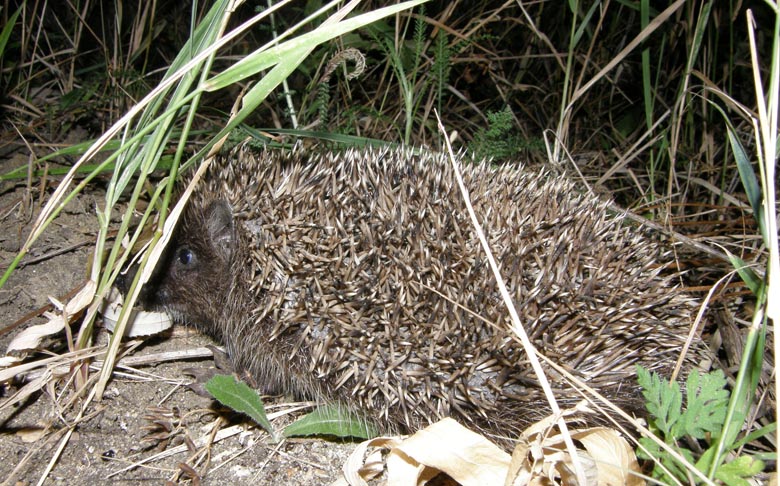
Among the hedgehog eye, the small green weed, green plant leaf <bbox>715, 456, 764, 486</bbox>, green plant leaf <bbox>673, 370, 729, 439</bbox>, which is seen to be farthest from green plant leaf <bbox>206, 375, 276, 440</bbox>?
green plant leaf <bbox>715, 456, 764, 486</bbox>

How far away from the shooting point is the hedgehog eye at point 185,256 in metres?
3.24

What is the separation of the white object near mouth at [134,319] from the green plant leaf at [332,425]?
38.8 inches

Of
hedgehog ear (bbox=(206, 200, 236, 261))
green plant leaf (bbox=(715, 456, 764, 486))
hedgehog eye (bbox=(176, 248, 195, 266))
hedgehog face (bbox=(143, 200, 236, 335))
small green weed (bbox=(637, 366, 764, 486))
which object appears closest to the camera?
green plant leaf (bbox=(715, 456, 764, 486))

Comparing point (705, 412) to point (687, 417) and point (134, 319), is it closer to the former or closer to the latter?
point (687, 417)

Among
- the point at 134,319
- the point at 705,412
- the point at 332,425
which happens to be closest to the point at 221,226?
the point at 134,319

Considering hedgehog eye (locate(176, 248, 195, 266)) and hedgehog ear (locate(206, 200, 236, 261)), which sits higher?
hedgehog ear (locate(206, 200, 236, 261))

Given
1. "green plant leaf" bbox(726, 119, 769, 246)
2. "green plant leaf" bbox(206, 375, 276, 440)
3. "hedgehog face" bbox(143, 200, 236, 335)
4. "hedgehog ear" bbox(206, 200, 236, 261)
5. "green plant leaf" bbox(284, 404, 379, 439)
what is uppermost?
"green plant leaf" bbox(726, 119, 769, 246)

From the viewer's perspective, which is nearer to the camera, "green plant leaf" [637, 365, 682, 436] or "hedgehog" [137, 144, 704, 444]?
"green plant leaf" [637, 365, 682, 436]

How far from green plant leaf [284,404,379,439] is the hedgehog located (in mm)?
53

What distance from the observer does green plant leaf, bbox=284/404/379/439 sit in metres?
2.88

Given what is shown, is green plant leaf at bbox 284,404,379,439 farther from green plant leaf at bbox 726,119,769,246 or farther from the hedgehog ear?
green plant leaf at bbox 726,119,769,246

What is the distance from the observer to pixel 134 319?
3.30 metres

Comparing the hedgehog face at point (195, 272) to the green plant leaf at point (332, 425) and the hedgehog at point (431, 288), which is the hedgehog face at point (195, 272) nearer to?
the hedgehog at point (431, 288)

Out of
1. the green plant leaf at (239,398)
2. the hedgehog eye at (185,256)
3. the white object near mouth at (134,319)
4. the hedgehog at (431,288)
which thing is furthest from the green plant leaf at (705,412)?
the white object near mouth at (134,319)
